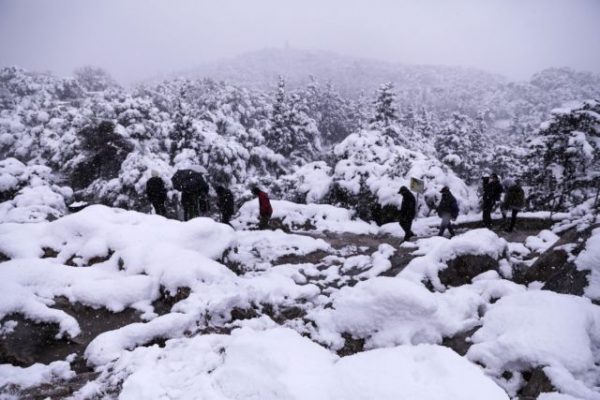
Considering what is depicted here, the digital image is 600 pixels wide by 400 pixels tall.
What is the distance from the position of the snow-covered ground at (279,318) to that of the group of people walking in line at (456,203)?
106 centimetres

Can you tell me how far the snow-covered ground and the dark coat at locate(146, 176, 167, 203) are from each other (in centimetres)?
212

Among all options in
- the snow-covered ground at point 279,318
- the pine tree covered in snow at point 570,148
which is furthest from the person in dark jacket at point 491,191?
the pine tree covered in snow at point 570,148

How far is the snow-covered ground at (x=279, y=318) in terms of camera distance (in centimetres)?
345

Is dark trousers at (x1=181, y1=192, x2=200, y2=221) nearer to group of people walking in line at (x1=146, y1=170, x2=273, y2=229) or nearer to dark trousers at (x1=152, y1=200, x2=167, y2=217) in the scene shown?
group of people walking in line at (x1=146, y1=170, x2=273, y2=229)

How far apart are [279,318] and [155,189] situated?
6733 millimetres

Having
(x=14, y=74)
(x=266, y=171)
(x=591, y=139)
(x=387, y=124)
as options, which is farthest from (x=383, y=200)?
(x=14, y=74)

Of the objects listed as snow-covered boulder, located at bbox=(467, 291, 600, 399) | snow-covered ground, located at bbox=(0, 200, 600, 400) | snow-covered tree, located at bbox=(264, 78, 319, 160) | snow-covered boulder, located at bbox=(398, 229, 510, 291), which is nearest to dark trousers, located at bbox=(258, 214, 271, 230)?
snow-covered ground, located at bbox=(0, 200, 600, 400)

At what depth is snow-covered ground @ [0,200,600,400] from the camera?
345cm

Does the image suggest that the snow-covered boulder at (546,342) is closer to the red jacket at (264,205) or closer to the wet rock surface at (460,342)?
the wet rock surface at (460,342)

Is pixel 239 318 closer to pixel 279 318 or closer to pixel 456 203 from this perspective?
pixel 279 318

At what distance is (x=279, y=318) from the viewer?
6113 mm

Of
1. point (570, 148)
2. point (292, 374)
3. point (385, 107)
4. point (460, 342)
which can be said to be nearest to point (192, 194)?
point (292, 374)

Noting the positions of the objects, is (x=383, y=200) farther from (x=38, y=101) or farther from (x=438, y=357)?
(x=38, y=101)

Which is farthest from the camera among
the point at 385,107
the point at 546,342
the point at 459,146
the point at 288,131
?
the point at 459,146
